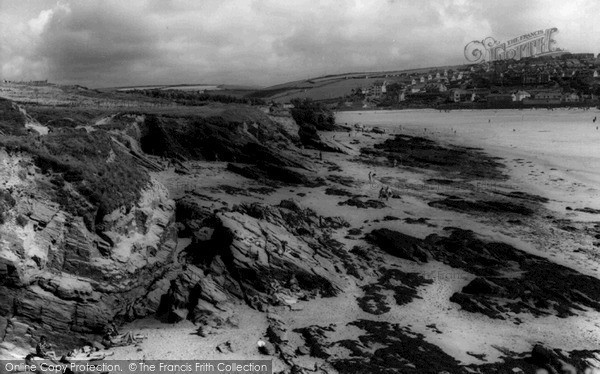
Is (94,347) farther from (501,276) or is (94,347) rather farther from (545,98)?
(545,98)

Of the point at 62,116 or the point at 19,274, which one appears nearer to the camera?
the point at 19,274

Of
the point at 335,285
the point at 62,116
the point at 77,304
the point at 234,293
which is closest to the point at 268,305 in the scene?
the point at 234,293

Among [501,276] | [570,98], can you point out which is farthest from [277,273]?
[570,98]

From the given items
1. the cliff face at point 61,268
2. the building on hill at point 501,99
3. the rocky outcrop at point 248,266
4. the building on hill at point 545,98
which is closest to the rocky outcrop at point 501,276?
the rocky outcrop at point 248,266

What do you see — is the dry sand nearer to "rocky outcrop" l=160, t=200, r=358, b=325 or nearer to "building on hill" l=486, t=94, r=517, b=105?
"rocky outcrop" l=160, t=200, r=358, b=325

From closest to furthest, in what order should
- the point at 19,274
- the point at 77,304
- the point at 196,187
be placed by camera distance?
the point at 19,274 → the point at 77,304 → the point at 196,187

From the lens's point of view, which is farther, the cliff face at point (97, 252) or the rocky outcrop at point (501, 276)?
the rocky outcrop at point (501, 276)

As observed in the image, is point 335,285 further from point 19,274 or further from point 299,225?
point 19,274

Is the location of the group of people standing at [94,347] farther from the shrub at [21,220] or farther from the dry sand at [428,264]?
the shrub at [21,220]
